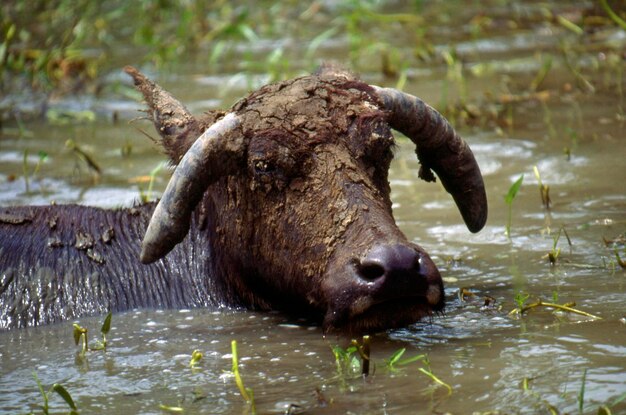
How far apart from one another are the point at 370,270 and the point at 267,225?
835mm

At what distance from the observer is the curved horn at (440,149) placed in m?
5.79

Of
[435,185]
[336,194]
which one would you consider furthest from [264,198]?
[435,185]

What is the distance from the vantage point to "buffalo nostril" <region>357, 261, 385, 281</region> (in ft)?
16.0

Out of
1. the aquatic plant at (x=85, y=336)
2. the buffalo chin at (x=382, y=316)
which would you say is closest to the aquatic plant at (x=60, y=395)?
the aquatic plant at (x=85, y=336)

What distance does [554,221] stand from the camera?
23.2 feet

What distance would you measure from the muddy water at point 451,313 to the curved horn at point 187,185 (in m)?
0.45

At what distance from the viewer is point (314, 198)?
213 inches

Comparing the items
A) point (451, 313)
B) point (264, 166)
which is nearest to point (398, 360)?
point (451, 313)

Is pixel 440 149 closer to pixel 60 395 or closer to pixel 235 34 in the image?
pixel 60 395

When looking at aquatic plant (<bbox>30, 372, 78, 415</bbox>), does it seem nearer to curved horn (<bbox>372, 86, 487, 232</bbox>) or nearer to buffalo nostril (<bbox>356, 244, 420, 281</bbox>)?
buffalo nostril (<bbox>356, 244, 420, 281</bbox>)

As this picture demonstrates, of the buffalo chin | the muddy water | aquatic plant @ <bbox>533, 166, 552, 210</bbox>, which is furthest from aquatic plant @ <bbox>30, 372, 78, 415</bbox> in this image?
aquatic plant @ <bbox>533, 166, 552, 210</bbox>

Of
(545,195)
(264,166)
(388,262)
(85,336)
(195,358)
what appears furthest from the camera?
(545,195)

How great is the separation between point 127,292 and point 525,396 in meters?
2.47

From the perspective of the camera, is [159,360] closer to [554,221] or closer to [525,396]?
[525,396]
